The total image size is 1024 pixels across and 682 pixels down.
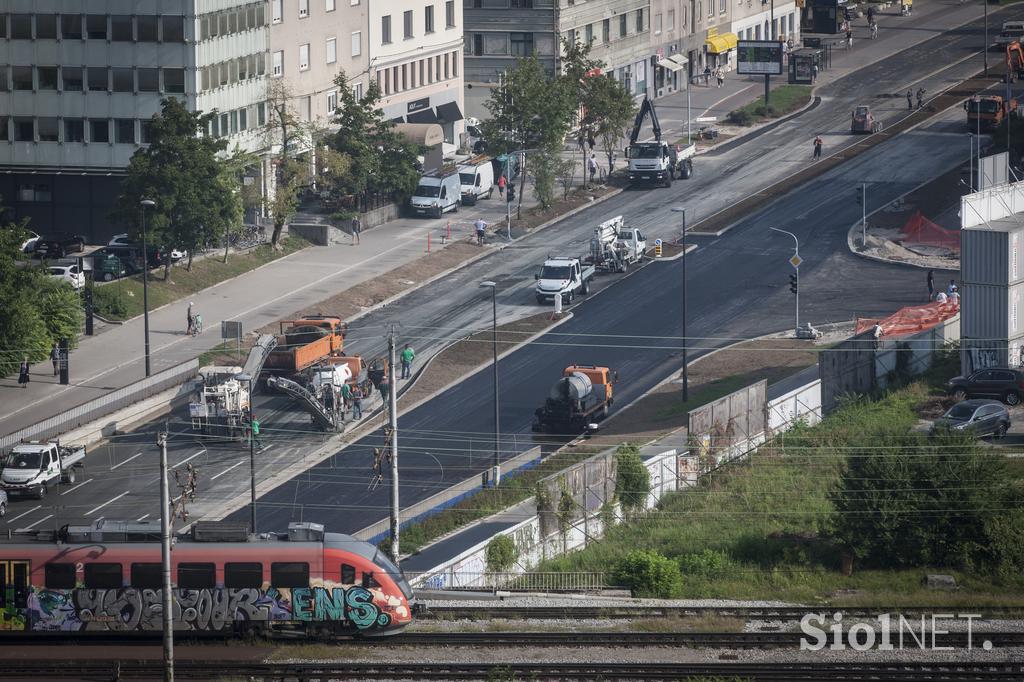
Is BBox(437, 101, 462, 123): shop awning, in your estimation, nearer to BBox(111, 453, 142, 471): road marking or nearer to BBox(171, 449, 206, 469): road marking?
BBox(171, 449, 206, 469): road marking

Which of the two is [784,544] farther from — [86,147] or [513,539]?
[86,147]

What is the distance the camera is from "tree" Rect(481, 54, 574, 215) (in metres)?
99.9

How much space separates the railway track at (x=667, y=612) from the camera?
45.2 meters

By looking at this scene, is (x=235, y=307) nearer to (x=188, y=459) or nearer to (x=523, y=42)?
(x=188, y=459)

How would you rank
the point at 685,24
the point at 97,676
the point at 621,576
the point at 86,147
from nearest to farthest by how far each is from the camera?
the point at 97,676, the point at 621,576, the point at 86,147, the point at 685,24

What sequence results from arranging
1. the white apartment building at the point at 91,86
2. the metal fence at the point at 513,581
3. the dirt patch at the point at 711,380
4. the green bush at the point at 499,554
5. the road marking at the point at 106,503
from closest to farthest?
the metal fence at the point at 513,581
the green bush at the point at 499,554
the road marking at the point at 106,503
the dirt patch at the point at 711,380
the white apartment building at the point at 91,86

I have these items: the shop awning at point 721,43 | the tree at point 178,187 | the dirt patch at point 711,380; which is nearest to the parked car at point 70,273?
the tree at point 178,187

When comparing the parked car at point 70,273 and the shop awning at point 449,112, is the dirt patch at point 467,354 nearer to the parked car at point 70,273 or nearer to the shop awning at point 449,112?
the parked car at point 70,273

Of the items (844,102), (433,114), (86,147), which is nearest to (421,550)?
(86,147)

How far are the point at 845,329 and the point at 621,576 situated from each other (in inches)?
1305

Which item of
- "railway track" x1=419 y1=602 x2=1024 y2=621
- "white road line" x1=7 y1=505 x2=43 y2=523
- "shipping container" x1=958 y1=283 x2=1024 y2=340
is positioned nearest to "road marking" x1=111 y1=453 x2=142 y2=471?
"white road line" x1=7 y1=505 x2=43 y2=523

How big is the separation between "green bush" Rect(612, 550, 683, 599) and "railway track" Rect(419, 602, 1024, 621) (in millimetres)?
2665

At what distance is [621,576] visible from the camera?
49.4m

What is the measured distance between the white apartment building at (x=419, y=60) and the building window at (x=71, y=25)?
71.2 feet
